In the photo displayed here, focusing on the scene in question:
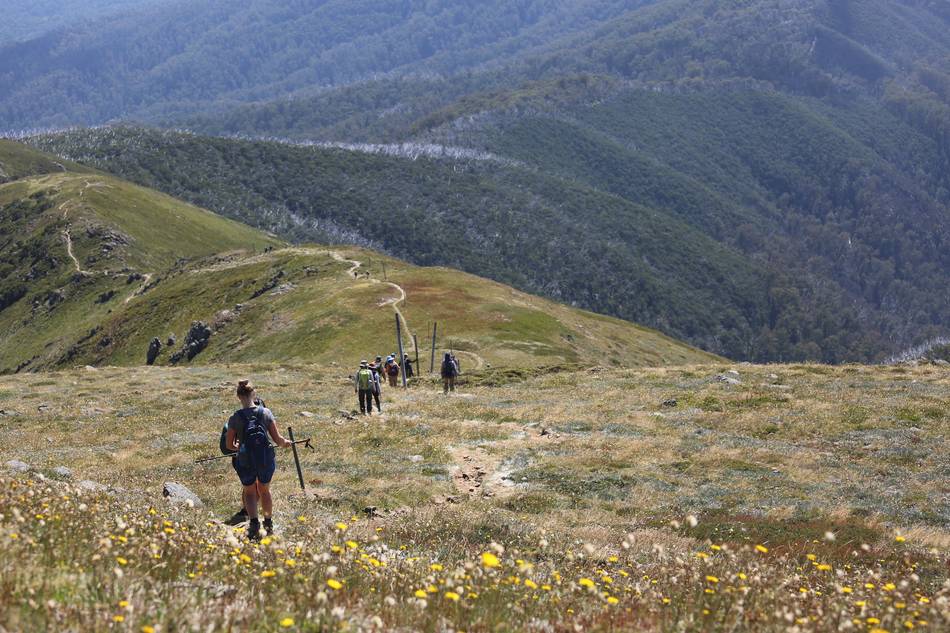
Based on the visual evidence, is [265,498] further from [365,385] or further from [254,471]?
[365,385]

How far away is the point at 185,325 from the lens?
4252 inches

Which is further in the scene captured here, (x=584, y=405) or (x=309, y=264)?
(x=309, y=264)

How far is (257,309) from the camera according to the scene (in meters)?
98.2

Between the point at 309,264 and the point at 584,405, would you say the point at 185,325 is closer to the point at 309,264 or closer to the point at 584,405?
the point at 309,264

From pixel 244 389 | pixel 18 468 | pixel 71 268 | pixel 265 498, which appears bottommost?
pixel 71 268

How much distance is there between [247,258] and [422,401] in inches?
4188

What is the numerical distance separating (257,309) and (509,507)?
84.0 m

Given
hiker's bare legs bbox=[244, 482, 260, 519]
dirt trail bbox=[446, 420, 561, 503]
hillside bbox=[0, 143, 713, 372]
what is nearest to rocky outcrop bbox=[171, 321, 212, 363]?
hillside bbox=[0, 143, 713, 372]

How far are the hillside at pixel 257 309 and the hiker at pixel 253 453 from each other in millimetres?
52151

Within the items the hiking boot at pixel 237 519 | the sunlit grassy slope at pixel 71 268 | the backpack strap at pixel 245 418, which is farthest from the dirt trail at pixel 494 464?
the sunlit grassy slope at pixel 71 268

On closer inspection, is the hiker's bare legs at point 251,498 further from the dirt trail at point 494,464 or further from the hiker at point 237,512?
the dirt trail at point 494,464

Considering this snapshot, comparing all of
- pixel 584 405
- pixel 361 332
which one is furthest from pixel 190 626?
pixel 361 332

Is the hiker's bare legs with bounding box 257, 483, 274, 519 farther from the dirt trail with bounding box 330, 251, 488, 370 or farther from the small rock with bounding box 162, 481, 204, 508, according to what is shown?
the dirt trail with bounding box 330, 251, 488, 370

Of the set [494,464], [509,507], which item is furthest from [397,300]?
[509,507]
